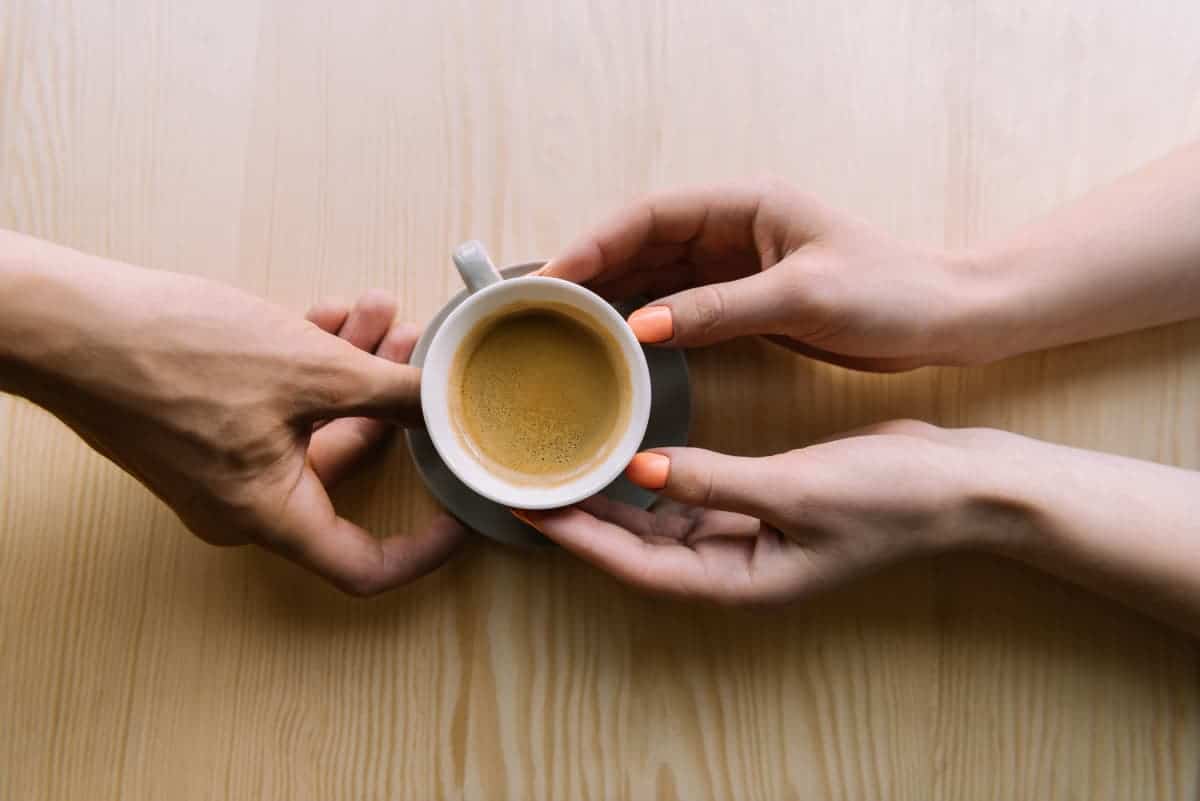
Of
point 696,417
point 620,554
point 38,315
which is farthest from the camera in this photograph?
point 696,417

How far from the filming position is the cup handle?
2.04ft

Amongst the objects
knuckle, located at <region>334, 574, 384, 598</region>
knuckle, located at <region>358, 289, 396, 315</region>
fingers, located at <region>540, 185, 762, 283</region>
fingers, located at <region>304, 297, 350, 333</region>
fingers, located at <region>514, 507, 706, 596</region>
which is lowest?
knuckle, located at <region>334, 574, 384, 598</region>

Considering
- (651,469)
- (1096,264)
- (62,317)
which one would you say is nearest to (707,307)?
(651,469)

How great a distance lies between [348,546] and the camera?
2.32ft

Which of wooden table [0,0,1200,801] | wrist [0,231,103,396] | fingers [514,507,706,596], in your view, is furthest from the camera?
wooden table [0,0,1200,801]

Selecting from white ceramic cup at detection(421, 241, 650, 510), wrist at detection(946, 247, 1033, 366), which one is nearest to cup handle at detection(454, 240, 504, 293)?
white ceramic cup at detection(421, 241, 650, 510)

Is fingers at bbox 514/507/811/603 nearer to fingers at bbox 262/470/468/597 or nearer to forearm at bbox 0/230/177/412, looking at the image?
fingers at bbox 262/470/468/597

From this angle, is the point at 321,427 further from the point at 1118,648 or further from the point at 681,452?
the point at 1118,648

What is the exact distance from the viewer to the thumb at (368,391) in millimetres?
649

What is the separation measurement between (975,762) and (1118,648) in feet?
0.59

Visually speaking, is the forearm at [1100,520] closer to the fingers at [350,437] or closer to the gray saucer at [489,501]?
the gray saucer at [489,501]

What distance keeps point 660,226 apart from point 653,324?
0.36ft

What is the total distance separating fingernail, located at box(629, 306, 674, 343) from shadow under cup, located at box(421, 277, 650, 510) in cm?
2

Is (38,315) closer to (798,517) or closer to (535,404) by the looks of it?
(535,404)
